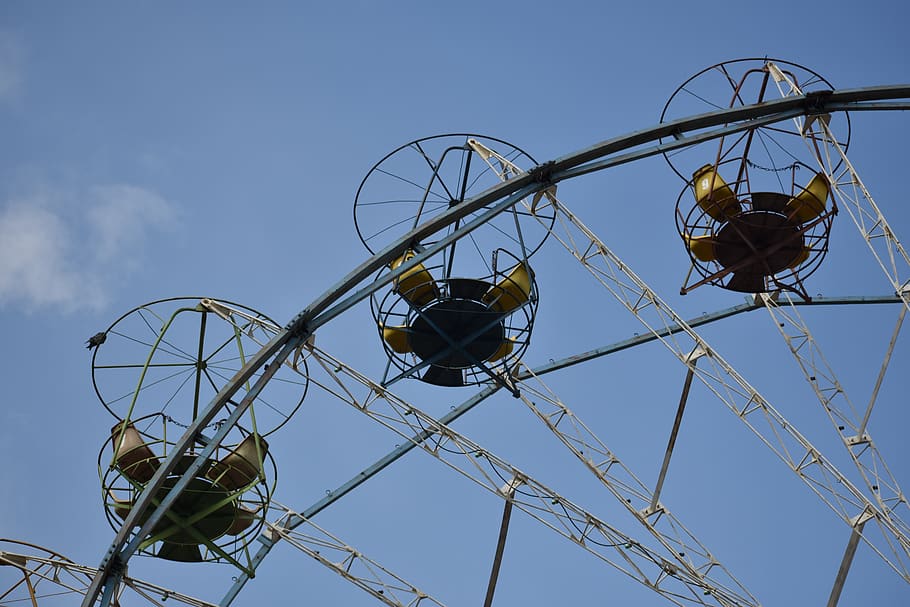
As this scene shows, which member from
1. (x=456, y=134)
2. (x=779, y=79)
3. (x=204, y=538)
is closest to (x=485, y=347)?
(x=456, y=134)

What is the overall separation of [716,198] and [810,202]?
1598mm

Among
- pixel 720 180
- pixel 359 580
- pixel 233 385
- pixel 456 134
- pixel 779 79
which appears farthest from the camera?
pixel 359 580

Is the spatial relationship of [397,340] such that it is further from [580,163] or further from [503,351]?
[580,163]

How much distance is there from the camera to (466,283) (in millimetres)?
22359

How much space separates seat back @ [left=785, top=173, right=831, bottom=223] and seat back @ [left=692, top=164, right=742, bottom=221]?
3.00ft

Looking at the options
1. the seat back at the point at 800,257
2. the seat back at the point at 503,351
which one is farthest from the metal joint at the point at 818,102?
the seat back at the point at 503,351

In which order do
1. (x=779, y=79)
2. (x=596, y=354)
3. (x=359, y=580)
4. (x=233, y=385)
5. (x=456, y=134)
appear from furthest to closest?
(x=596, y=354) → (x=359, y=580) → (x=779, y=79) → (x=456, y=134) → (x=233, y=385)

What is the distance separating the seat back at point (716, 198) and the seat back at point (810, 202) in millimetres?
913

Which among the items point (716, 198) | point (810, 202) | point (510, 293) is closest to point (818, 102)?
point (810, 202)

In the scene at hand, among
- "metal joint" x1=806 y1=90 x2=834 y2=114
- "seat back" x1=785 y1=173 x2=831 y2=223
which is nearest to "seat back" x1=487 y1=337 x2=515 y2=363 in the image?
"seat back" x1=785 y1=173 x2=831 y2=223

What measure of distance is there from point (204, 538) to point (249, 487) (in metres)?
1.15

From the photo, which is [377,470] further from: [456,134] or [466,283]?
[456,134]

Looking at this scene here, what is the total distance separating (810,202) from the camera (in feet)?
76.5

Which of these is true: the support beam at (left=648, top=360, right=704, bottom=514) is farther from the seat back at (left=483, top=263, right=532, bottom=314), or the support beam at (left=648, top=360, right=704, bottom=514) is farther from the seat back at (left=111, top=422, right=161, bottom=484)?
the seat back at (left=111, top=422, right=161, bottom=484)
